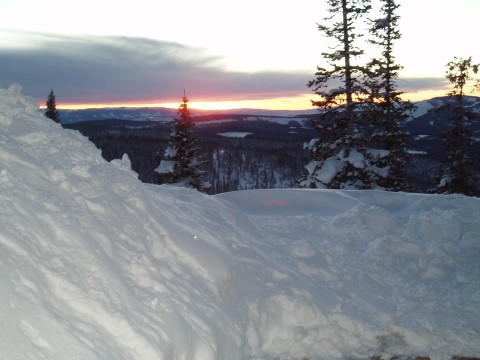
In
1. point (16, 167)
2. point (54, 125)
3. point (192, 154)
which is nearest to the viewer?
point (16, 167)

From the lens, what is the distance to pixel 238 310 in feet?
18.2

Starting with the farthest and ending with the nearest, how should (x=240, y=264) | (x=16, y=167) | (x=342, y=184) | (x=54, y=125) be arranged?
1. (x=342, y=184)
2. (x=54, y=125)
3. (x=240, y=264)
4. (x=16, y=167)

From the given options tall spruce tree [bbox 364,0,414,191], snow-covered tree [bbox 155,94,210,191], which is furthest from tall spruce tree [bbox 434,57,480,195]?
snow-covered tree [bbox 155,94,210,191]

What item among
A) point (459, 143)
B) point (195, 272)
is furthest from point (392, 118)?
point (195, 272)

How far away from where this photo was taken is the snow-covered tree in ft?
84.3

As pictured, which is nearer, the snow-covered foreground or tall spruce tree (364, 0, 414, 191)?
the snow-covered foreground

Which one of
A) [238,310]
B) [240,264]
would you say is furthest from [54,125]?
[238,310]

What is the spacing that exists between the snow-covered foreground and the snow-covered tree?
16369 mm

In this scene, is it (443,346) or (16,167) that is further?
(443,346)

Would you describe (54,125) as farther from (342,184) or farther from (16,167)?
(342,184)

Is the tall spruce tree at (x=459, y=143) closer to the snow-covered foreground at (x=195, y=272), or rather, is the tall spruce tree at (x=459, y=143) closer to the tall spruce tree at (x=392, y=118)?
the tall spruce tree at (x=392, y=118)

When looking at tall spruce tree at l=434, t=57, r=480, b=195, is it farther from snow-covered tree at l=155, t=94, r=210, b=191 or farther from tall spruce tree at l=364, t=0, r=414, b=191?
snow-covered tree at l=155, t=94, r=210, b=191

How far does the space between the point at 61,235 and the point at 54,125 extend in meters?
3.48

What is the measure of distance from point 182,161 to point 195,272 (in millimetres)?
20525
